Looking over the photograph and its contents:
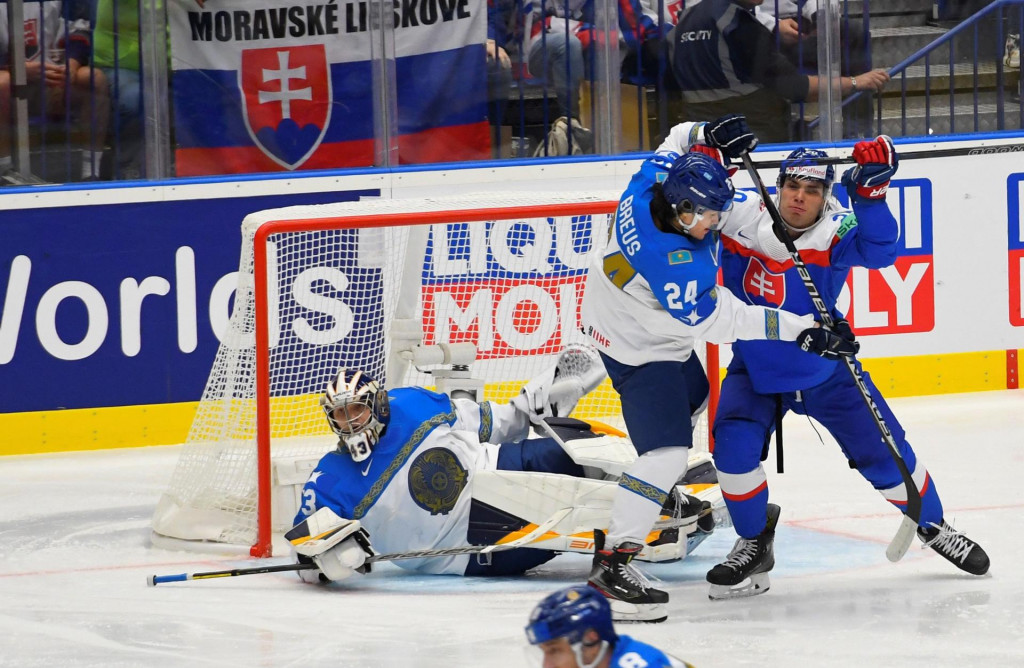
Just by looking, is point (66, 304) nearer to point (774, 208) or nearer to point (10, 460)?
point (10, 460)

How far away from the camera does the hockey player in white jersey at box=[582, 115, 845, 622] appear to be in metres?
3.63

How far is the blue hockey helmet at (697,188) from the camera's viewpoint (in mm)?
3598

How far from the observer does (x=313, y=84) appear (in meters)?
6.42

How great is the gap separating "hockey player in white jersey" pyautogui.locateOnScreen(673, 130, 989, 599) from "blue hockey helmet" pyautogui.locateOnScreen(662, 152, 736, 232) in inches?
12.0

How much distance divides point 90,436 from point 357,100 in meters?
1.72

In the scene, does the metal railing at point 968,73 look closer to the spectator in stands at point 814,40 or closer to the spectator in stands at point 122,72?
the spectator in stands at point 814,40

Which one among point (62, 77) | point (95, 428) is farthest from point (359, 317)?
point (62, 77)

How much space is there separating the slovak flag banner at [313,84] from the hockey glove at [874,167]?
2959 mm

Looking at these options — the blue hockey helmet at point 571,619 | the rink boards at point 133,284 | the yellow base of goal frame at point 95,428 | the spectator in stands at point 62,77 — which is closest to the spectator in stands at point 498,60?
the rink boards at point 133,284

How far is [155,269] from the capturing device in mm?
6117

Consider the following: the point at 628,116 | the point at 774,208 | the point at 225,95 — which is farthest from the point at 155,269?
the point at 774,208

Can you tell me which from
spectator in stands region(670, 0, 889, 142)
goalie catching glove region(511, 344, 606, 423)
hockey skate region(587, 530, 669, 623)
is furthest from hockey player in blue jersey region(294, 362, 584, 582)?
spectator in stands region(670, 0, 889, 142)

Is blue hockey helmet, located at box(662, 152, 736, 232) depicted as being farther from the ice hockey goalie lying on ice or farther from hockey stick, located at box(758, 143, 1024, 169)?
hockey stick, located at box(758, 143, 1024, 169)

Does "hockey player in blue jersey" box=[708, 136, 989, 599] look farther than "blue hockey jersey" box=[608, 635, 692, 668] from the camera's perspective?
Yes
